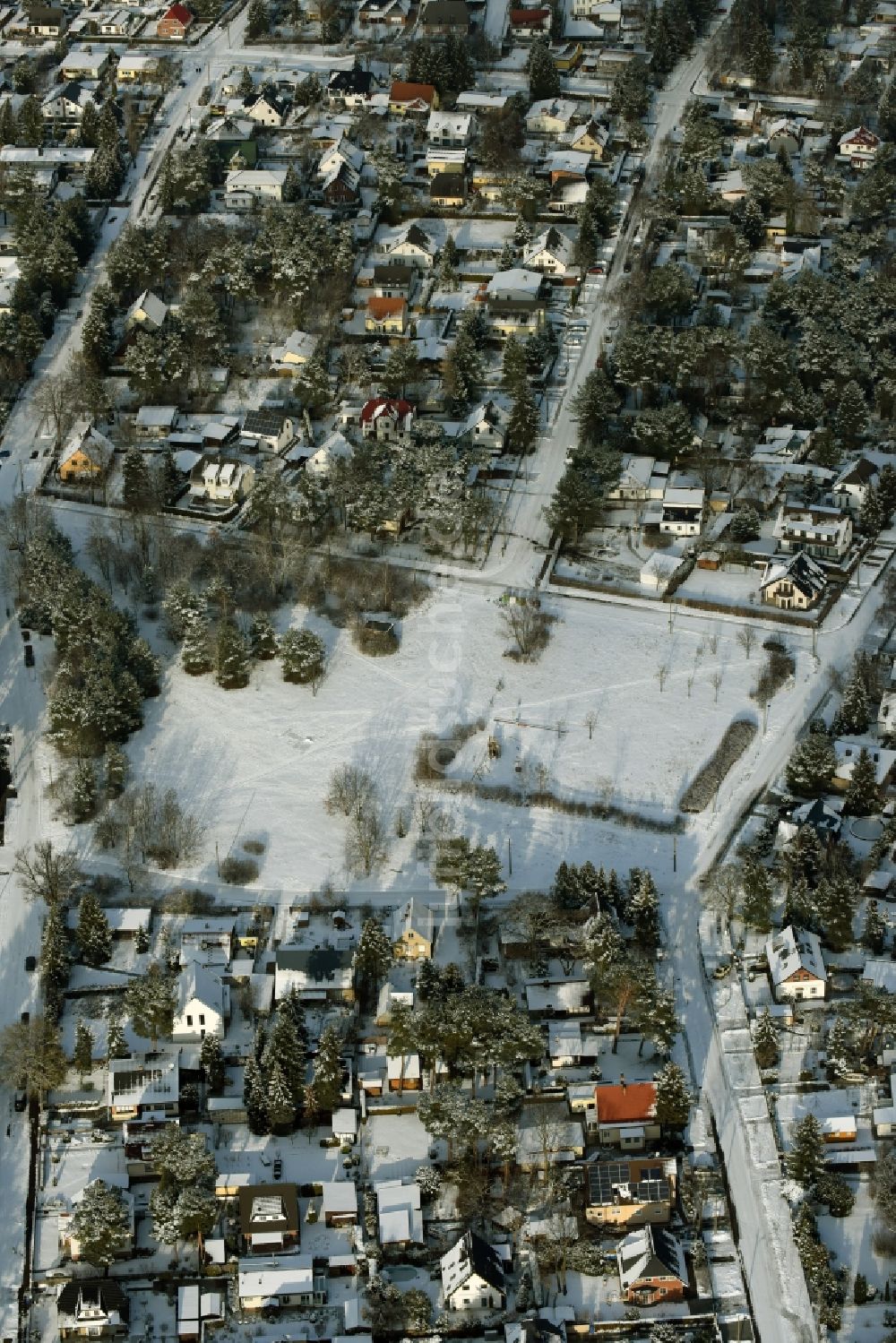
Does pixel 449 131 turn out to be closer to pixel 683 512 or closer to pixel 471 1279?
pixel 683 512

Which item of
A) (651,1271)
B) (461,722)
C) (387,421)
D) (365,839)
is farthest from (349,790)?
(387,421)

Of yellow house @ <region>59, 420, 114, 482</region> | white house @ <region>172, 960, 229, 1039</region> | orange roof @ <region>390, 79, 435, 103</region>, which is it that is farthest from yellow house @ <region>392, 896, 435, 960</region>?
orange roof @ <region>390, 79, 435, 103</region>

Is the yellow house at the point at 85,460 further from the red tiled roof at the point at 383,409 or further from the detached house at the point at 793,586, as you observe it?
the detached house at the point at 793,586

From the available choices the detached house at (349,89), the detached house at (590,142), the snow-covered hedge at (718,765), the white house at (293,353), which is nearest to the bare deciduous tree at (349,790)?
the snow-covered hedge at (718,765)

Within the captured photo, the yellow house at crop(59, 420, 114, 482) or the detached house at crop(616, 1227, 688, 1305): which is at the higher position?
the yellow house at crop(59, 420, 114, 482)

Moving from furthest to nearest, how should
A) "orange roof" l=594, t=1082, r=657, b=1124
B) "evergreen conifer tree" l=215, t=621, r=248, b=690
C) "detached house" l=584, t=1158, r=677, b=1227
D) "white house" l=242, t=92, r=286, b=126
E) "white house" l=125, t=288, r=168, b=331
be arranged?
"white house" l=242, t=92, r=286, b=126 < "white house" l=125, t=288, r=168, b=331 < "evergreen conifer tree" l=215, t=621, r=248, b=690 < "orange roof" l=594, t=1082, r=657, b=1124 < "detached house" l=584, t=1158, r=677, b=1227

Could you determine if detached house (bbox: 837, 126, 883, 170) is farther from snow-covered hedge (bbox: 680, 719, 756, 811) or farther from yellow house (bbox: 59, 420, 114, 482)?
snow-covered hedge (bbox: 680, 719, 756, 811)
